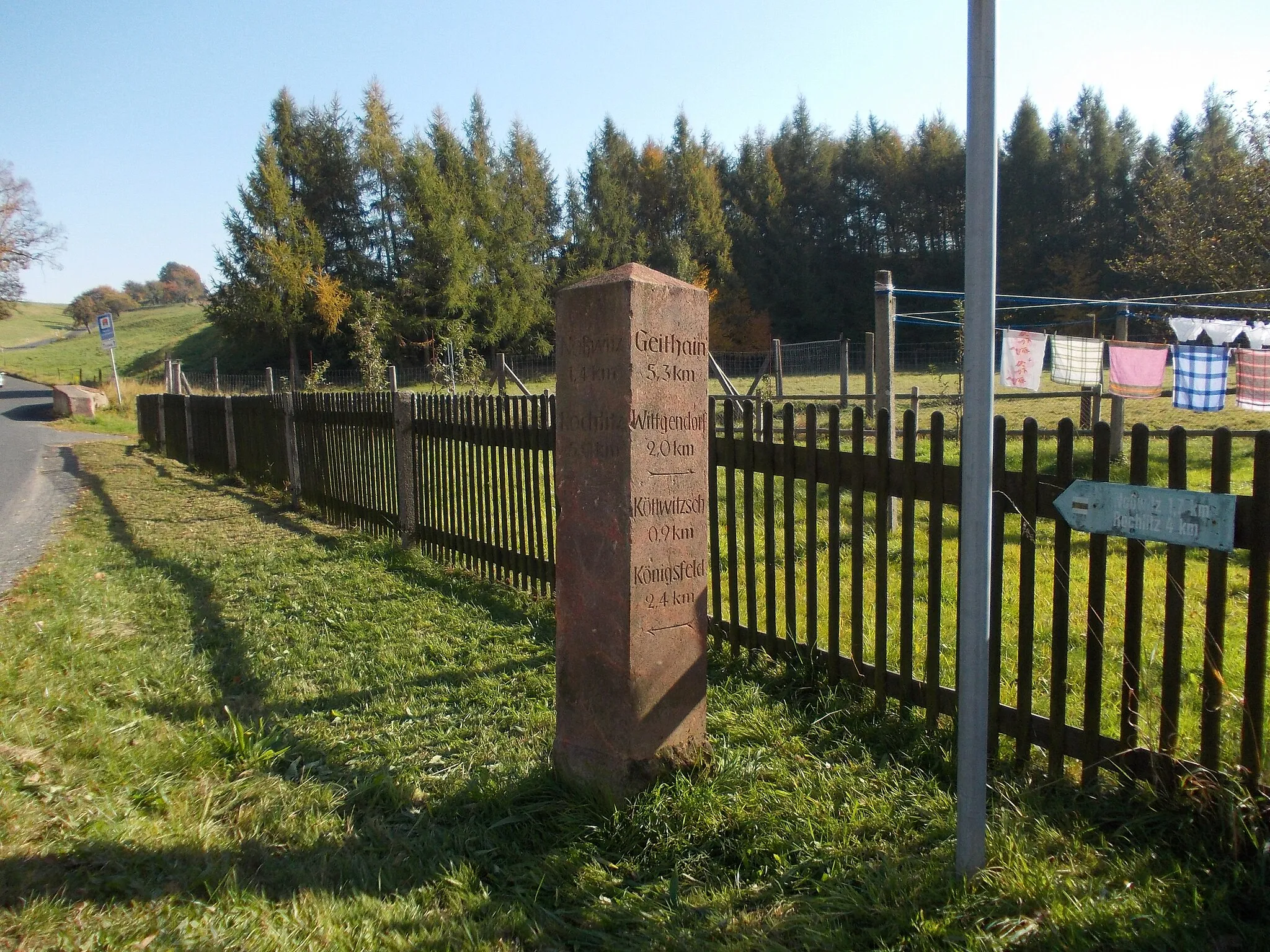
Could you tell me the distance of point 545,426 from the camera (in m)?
5.98

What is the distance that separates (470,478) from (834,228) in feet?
175

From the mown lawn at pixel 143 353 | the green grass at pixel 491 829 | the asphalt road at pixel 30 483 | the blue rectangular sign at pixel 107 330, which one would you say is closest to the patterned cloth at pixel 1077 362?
the green grass at pixel 491 829

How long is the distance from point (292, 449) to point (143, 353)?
2418 inches

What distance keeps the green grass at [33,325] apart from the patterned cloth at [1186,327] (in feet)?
294

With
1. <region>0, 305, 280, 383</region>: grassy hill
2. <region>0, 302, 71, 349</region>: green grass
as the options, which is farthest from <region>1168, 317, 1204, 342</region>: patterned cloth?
<region>0, 302, 71, 349</region>: green grass

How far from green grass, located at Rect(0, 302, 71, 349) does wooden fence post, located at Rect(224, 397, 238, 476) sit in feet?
261

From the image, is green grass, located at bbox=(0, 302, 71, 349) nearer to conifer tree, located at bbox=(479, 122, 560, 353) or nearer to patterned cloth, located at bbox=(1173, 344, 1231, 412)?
conifer tree, located at bbox=(479, 122, 560, 353)

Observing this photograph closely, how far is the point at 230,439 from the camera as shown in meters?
13.4

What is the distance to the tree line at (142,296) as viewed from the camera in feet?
320

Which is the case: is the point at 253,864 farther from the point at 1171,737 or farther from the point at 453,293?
the point at 453,293

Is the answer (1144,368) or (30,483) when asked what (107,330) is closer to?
(30,483)

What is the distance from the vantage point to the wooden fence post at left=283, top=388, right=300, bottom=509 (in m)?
10.4

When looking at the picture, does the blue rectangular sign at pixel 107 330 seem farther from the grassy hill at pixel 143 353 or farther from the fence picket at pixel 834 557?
the fence picket at pixel 834 557

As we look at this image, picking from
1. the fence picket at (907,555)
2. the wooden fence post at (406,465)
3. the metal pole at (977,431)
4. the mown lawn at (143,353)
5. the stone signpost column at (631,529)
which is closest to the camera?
the metal pole at (977,431)
